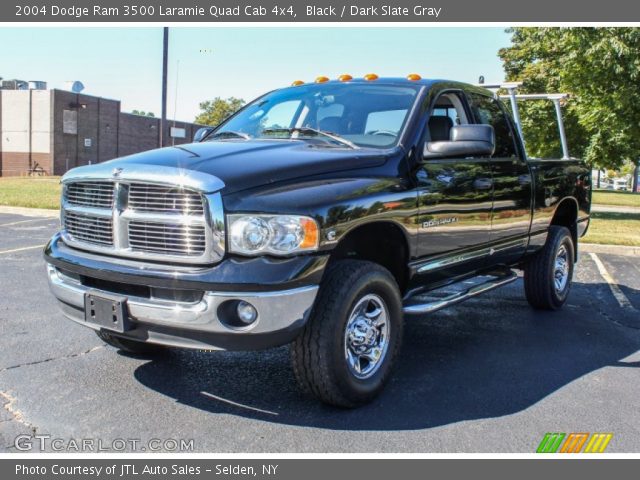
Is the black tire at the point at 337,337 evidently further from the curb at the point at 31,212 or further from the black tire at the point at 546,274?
the curb at the point at 31,212

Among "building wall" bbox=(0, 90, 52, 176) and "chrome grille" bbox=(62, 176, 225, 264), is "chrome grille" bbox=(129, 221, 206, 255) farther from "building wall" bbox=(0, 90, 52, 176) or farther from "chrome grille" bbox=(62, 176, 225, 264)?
"building wall" bbox=(0, 90, 52, 176)

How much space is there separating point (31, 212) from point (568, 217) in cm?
1173

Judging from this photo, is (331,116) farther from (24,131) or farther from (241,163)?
(24,131)

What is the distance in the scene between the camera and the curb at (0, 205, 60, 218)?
1429 cm

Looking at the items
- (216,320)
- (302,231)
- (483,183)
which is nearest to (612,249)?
(483,183)

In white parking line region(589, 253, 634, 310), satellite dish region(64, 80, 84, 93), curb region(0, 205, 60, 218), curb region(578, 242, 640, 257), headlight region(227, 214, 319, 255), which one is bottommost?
white parking line region(589, 253, 634, 310)

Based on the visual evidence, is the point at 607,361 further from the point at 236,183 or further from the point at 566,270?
the point at 236,183

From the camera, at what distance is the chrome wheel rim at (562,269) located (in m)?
6.77

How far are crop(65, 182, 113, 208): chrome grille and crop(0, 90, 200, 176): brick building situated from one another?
4574cm

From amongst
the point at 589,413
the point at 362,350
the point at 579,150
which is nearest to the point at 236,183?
the point at 362,350

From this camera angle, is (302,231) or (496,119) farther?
(496,119)

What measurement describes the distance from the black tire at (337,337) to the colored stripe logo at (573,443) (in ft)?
3.24

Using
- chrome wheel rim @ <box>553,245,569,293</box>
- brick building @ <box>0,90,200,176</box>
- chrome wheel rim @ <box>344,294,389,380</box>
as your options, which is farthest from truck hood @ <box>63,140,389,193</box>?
brick building @ <box>0,90,200,176</box>

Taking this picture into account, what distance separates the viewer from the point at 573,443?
3.47 metres
